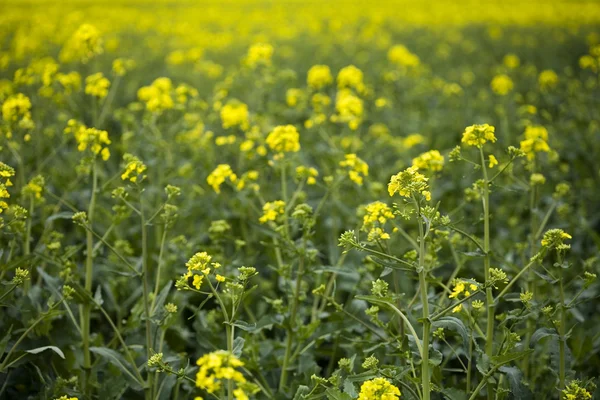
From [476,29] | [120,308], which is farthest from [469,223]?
[476,29]

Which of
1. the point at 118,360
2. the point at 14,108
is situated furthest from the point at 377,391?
the point at 14,108

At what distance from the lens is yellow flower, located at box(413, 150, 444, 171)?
11.6ft

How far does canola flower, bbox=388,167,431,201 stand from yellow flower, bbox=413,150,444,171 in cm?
102

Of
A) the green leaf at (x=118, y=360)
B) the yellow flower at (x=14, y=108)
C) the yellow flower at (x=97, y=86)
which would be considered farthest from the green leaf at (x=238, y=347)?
the yellow flower at (x=97, y=86)

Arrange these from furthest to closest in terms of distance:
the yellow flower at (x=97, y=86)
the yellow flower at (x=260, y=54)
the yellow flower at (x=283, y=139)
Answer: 1. the yellow flower at (x=260, y=54)
2. the yellow flower at (x=97, y=86)
3. the yellow flower at (x=283, y=139)

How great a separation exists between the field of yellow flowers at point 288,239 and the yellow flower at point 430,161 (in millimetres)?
14

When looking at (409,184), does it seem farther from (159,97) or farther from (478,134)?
(159,97)

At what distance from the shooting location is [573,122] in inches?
275

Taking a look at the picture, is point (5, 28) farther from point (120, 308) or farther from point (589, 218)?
point (589, 218)

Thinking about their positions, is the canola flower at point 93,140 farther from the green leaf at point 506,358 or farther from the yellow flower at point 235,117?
the green leaf at point 506,358

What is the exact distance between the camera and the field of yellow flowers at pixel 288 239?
275 centimetres

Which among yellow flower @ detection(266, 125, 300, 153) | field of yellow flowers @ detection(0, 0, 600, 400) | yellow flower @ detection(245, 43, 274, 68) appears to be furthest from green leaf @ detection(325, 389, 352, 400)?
yellow flower @ detection(245, 43, 274, 68)

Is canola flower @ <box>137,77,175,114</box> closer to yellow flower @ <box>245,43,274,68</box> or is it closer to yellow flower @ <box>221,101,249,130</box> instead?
yellow flower @ <box>221,101,249,130</box>

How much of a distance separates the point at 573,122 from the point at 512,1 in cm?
1561
